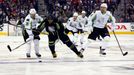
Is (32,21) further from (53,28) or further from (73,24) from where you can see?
(73,24)

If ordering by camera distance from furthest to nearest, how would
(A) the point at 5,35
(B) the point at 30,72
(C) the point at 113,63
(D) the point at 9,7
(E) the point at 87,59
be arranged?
(D) the point at 9,7, (A) the point at 5,35, (E) the point at 87,59, (C) the point at 113,63, (B) the point at 30,72

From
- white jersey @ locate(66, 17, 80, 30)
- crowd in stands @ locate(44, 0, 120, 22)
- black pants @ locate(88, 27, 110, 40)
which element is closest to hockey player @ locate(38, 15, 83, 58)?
black pants @ locate(88, 27, 110, 40)

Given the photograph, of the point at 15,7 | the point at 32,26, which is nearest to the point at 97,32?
the point at 32,26

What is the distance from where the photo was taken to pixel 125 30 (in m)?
30.7

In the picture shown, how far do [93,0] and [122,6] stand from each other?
6.89ft

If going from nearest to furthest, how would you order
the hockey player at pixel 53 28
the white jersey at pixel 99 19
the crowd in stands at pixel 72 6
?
the hockey player at pixel 53 28 < the white jersey at pixel 99 19 < the crowd in stands at pixel 72 6

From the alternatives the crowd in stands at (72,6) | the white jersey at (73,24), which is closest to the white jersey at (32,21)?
the white jersey at (73,24)

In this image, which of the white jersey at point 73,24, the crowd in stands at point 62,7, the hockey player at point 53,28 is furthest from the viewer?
the crowd in stands at point 62,7

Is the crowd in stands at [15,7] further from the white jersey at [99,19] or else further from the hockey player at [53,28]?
the hockey player at [53,28]

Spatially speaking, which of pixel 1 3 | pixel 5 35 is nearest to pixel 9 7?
pixel 1 3

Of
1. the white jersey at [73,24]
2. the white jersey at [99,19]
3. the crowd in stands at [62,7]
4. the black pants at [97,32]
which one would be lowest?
the crowd in stands at [62,7]

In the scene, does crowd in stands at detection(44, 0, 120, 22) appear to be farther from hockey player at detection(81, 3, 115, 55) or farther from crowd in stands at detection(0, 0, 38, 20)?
hockey player at detection(81, 3, 115, 55)

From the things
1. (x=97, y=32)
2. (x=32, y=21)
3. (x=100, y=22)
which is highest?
(x=32, y=21)

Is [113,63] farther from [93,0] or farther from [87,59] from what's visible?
[93,0]
